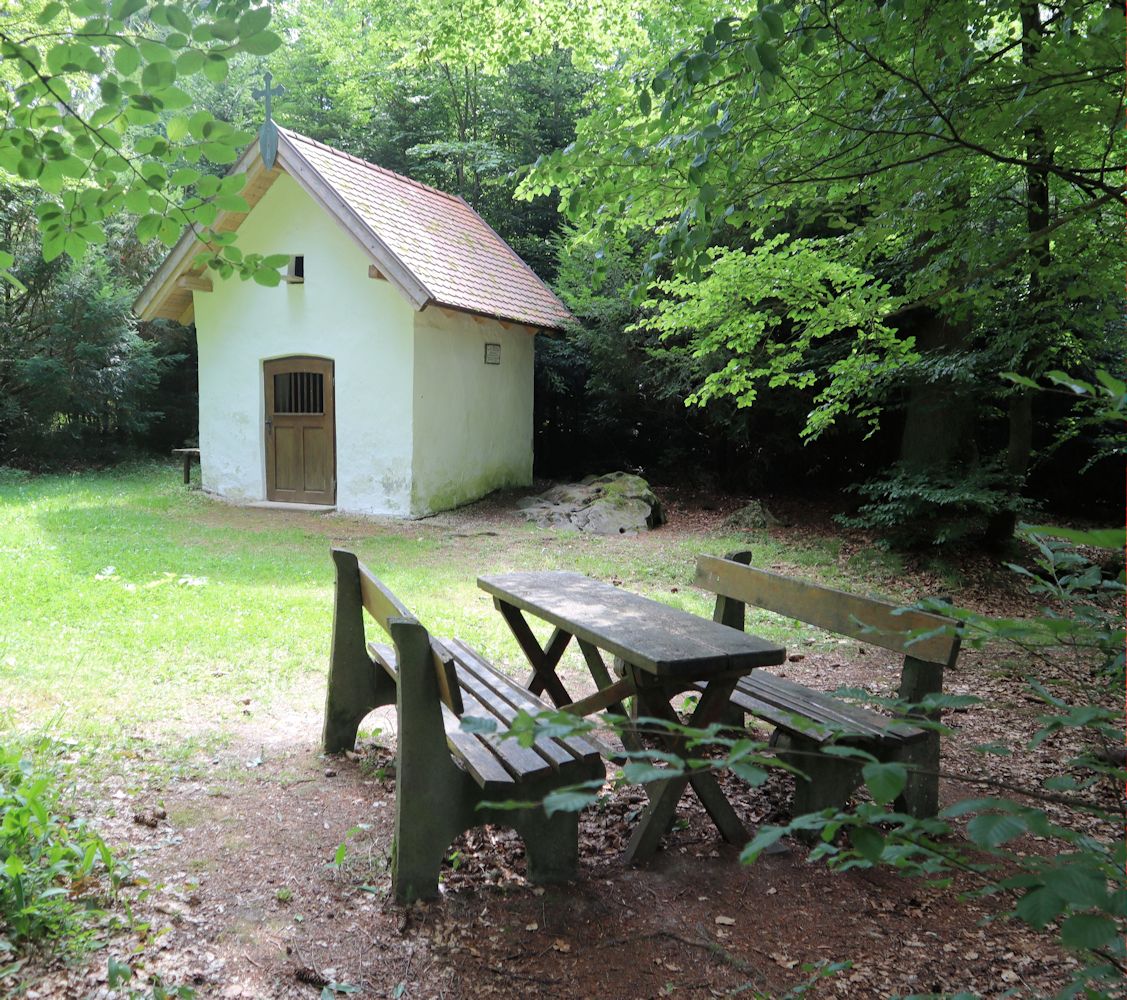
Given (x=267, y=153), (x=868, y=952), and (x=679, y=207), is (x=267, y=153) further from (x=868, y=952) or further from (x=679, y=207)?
(x=868, y=952)

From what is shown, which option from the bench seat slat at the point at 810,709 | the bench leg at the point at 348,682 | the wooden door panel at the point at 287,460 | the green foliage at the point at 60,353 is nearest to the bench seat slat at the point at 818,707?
the bench seat slat at the point at 810,709

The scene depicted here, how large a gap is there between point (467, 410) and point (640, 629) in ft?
34.9

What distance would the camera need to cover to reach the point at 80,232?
2590 millimetres

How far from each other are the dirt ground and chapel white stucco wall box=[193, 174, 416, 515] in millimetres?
8992

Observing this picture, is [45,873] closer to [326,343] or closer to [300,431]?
[326,343]

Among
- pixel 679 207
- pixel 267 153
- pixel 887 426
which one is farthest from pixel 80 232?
pixel 887 426

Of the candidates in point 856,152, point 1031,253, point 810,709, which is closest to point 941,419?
point 1031,253

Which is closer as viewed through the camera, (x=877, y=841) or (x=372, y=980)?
(x=877, y=841)

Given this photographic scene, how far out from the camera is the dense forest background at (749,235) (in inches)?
150

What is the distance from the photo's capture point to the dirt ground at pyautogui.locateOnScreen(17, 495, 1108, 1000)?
98.3 inches

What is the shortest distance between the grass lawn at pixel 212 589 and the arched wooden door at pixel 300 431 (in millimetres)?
860

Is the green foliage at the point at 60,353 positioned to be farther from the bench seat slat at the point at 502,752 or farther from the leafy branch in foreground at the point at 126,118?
the bench seat slat at the point at 502,752

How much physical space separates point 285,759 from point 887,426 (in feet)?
38.5

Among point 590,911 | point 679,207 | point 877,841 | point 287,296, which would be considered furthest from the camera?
point 287,296
